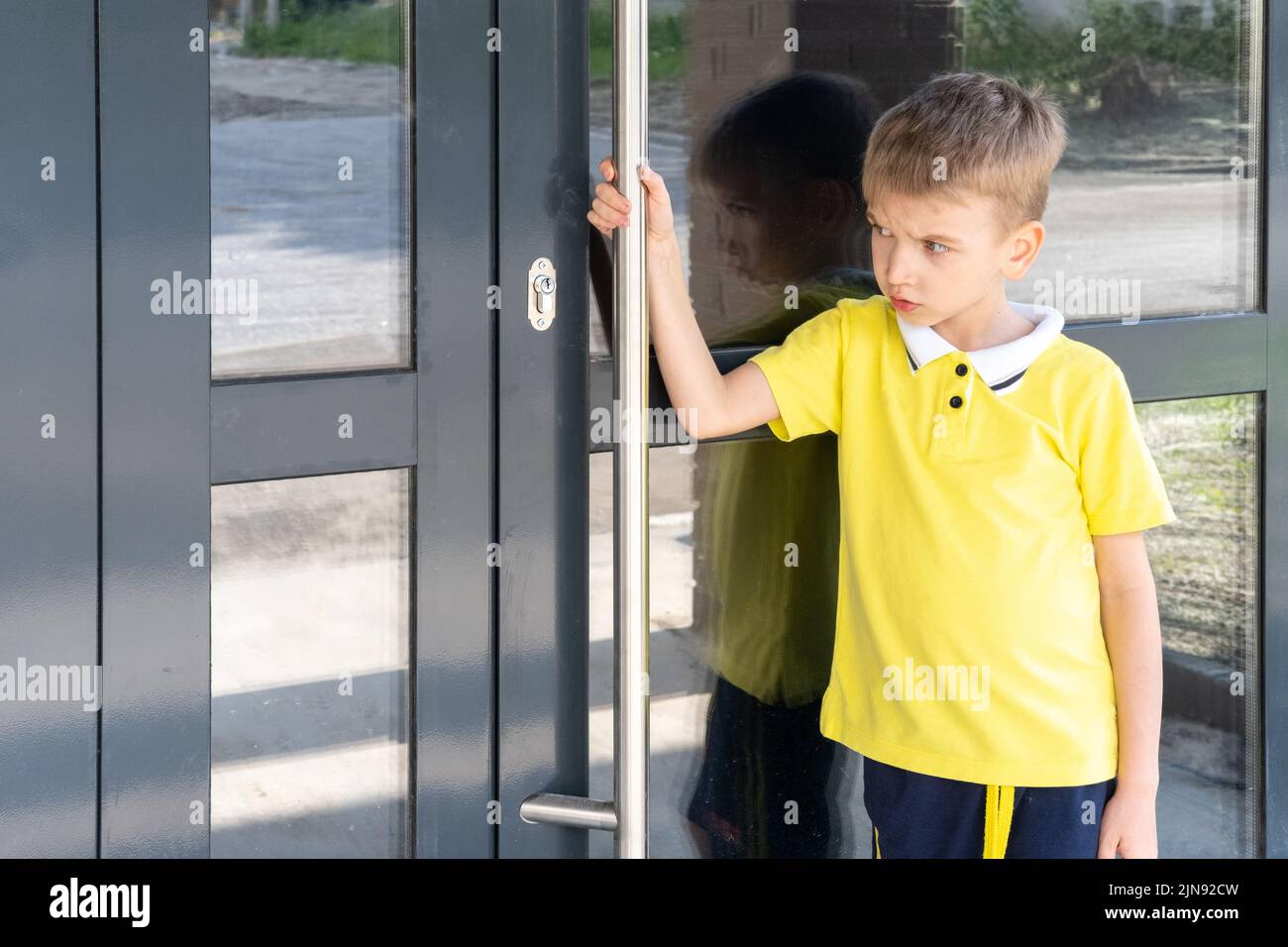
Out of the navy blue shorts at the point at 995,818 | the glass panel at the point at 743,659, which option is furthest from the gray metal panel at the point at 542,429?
the navy blue shorts at the point at 995,818

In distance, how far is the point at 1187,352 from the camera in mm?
1932

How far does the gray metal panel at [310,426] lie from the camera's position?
145 centimetres

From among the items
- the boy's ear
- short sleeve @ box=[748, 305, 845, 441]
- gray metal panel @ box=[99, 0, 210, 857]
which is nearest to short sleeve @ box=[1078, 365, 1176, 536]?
the boy's ear

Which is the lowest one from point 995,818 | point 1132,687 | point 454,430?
point 995,818

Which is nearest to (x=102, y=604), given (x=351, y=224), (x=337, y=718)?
(x=337, y=718)

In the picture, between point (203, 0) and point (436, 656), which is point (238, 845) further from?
point (203, 0)

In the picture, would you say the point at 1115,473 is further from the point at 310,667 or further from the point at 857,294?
the point at 310,667

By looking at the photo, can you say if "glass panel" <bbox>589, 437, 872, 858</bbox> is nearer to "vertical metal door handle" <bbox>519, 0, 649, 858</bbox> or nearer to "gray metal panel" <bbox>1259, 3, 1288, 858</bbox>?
"vertical metal door handle" <bbox>519, 0, 649, 858</bbox>

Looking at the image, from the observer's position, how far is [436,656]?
1.57 m

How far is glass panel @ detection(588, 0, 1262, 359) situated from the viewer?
166cm

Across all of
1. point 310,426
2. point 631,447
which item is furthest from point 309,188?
point 631,447

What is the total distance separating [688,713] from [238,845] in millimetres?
505

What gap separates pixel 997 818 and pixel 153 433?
3.09 ft

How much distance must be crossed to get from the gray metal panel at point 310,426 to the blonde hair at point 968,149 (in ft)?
1.83
